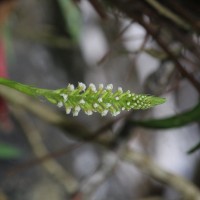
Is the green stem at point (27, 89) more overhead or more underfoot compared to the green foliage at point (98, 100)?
more overhead

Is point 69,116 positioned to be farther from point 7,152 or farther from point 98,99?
point 98,99

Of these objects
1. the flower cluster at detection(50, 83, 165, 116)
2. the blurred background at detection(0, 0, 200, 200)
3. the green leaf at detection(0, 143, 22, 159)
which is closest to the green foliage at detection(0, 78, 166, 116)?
the flower cluster at detection(50, 83, 165, 116)

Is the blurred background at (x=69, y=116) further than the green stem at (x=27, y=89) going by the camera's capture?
Yes

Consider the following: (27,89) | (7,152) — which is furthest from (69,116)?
(27,89)

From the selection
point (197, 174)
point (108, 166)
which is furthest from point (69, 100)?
point (197, 174)

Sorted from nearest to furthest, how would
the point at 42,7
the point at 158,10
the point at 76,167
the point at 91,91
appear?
the point at 91,91, the point at 158,10, the point at 76,167, the point at 42,7

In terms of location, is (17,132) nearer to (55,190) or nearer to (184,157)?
(55,190)

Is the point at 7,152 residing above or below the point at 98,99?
above

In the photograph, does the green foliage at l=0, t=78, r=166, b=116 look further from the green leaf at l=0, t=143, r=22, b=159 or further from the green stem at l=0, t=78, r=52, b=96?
the green leaf at l=0, t=143, r=22, b=159

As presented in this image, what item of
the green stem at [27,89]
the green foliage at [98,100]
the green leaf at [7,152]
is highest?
the green leaf at [7,152]

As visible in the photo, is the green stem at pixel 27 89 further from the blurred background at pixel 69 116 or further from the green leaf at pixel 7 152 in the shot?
the green leaf at pixel 7 152

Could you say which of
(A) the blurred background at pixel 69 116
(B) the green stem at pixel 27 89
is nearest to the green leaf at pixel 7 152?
(A) the blurred background at pixel 69 116
